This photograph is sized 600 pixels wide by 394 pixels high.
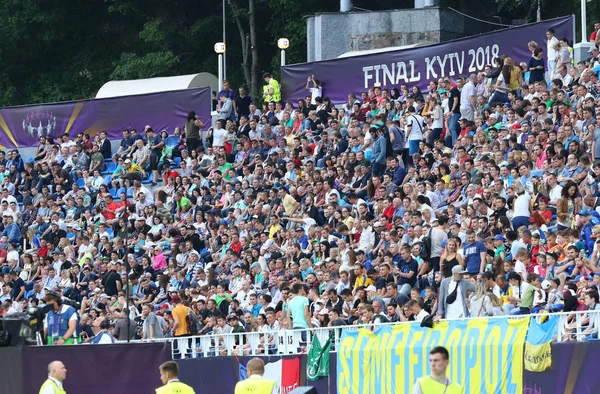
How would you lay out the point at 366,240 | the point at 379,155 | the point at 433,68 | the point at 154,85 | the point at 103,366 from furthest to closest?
the point at 154,85 → the point at 433,68 → the point at 379,155 → the point at 366,240 → the point at 103,366

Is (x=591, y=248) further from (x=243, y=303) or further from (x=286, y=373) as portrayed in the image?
(x=243, y=303)

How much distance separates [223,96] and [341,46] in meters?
6.78

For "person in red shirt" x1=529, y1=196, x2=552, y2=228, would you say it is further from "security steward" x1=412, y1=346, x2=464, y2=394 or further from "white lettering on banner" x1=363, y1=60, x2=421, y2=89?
"security steward" x1=412, y1=346, x2=464, y2=394

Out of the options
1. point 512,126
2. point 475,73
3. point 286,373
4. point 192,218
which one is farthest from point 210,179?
point 286,373

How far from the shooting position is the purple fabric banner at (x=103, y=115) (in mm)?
35719

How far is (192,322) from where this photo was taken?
2359 centimetres

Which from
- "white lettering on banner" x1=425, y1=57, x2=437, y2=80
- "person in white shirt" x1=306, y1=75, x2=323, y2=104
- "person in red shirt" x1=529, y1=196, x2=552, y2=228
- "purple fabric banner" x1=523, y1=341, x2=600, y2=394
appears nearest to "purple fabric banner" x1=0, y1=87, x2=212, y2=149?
"person in white shirt" x1=306, y1=75, x2=323, y2=104

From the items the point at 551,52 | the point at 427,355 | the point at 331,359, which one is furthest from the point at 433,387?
the point at 551,52

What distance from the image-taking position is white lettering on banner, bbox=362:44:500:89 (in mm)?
29469

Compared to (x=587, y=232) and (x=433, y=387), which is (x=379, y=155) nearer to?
(x=587, y=232)

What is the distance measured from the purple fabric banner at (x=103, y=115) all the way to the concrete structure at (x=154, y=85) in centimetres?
250

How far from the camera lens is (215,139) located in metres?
32.3

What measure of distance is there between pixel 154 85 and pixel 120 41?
14.3 meters

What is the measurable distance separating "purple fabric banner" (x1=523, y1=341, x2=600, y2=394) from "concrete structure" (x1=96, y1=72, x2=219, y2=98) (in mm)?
25073
